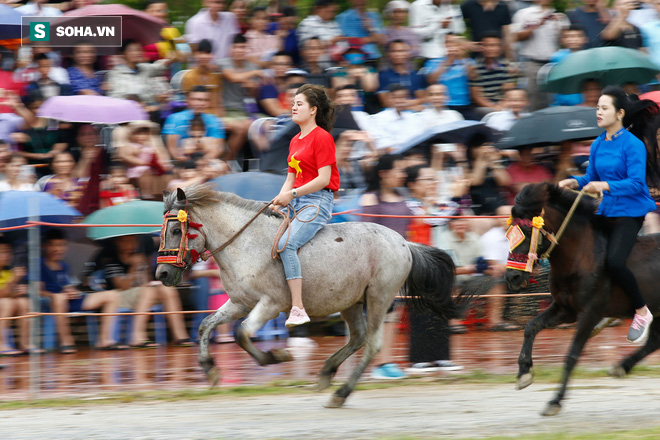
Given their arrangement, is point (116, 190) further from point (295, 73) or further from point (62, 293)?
point (295, 73)

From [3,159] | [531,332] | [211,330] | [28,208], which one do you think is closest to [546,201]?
[531,332]

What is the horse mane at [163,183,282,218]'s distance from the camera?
24.3ft

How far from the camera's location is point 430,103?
1231cm

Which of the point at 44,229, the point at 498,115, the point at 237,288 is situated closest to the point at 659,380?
the point at 237,288

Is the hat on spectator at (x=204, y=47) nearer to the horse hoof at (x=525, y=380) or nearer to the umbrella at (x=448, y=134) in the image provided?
the umbrella at (x=448, y=134)

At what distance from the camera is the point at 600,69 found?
40.3 feet

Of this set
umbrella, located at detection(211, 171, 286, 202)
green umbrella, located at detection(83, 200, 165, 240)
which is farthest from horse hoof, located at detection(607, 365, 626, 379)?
green umbrella, located at detection(83, 200, 165, 240)

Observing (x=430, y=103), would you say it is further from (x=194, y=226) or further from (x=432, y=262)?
(x=194, y=226)

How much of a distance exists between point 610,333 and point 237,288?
573cm

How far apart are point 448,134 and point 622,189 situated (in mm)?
4665

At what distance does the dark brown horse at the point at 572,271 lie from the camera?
6887 millimetres

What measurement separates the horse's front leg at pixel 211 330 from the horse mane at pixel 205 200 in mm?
803

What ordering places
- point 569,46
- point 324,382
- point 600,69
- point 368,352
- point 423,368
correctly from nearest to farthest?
point 368,352, point 324,382, point 423,368, point 600,69, point 569,46

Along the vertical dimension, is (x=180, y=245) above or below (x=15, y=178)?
below
